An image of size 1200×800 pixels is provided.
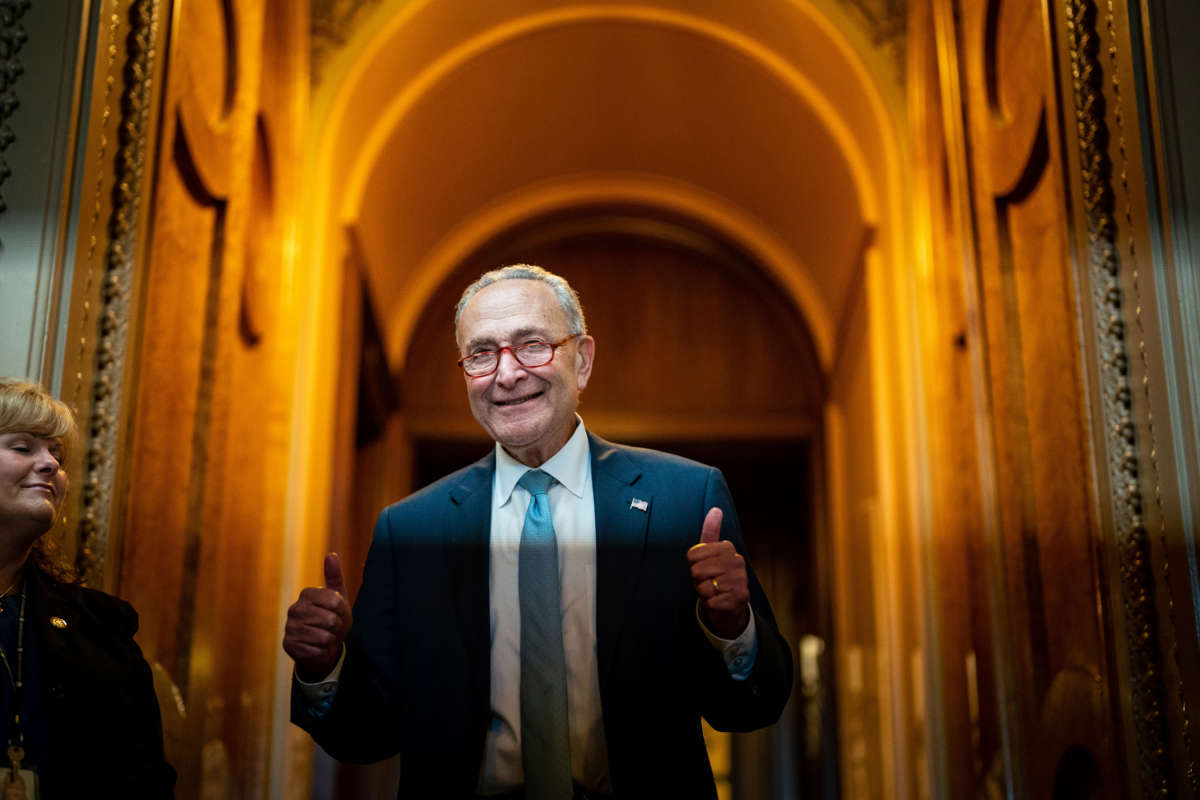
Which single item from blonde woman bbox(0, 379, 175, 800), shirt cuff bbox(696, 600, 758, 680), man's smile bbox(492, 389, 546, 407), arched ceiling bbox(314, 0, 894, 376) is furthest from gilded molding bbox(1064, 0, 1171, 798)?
arched ceiling bbox(314, 0, 894, 376)

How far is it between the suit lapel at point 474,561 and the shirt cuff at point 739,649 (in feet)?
1.39

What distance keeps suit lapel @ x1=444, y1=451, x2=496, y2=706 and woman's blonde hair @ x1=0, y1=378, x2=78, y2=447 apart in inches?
29.1

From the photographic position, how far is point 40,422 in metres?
2.21

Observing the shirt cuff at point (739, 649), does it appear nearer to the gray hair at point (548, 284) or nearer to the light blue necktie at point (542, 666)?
the light blue necktie at point (542, 666)

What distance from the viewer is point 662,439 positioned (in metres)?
8.23

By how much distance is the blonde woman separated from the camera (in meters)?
2.05

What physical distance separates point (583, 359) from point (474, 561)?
1.66ft

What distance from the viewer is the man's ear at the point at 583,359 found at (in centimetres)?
261

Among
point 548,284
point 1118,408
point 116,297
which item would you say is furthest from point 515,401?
point 1118,408

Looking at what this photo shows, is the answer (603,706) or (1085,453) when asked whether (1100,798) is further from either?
(603,706)

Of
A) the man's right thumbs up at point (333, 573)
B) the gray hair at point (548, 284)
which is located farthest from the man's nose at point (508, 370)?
the man's right thumbs up at point (333, 573)

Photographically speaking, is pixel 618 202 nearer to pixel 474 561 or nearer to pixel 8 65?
pixel 8 65

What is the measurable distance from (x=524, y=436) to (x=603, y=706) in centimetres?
55

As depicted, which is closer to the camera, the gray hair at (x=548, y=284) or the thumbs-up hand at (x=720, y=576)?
the thumbs-up hand at (x=720, y=576)
